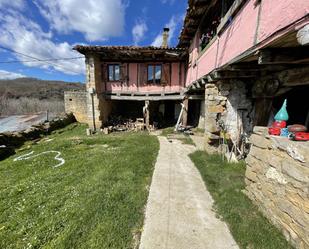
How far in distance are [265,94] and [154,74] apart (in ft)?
27.6

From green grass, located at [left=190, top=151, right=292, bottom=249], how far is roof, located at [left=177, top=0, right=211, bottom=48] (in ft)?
18.7

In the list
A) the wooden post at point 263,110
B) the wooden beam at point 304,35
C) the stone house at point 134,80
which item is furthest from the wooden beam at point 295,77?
the stone house at point 134,80

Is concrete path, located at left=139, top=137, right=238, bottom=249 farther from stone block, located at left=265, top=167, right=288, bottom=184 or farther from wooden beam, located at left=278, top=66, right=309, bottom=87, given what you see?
wooden beam, located at left=278, top=66, right=309, bottom=87

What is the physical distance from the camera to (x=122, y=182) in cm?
468

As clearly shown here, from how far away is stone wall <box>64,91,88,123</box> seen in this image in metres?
14.9

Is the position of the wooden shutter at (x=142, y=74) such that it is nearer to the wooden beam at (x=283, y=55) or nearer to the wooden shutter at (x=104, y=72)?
the wooden shutter at (x=104, y=72)

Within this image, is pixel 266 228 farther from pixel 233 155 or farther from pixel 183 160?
pixel 183 160

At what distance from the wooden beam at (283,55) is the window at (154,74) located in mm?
9498

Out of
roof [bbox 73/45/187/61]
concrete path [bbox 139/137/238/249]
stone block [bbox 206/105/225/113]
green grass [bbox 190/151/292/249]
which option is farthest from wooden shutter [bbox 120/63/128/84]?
green grass [bbox 190/151/292/249]

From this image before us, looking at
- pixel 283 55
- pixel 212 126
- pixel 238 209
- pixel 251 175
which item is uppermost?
pixel 283 55

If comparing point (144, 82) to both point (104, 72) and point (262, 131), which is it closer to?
point (104, 72)

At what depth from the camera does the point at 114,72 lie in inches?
485

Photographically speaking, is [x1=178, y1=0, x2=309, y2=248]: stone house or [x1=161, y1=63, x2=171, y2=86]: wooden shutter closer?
[x1=178, y1=0, x2=309, y2=248]: stone house

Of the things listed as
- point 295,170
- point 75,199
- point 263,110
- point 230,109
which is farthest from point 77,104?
point 295,170
